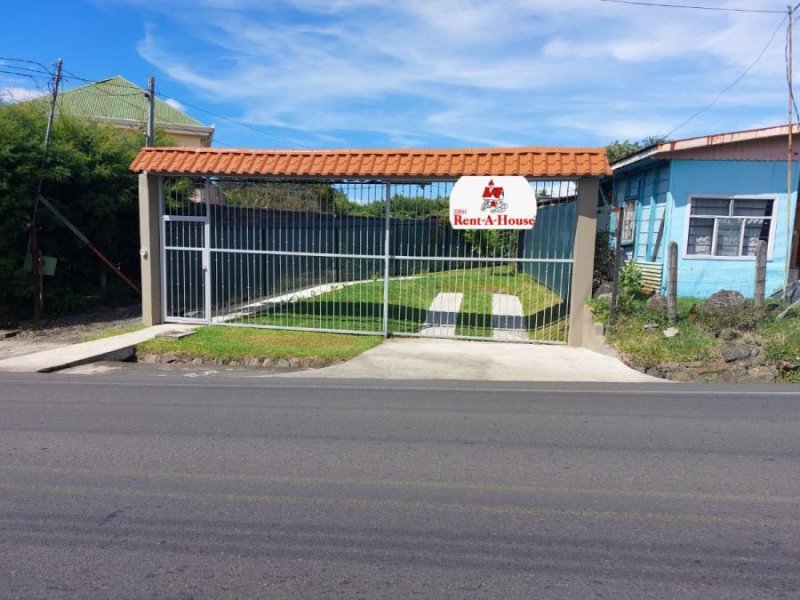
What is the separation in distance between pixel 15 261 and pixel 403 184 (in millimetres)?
8069

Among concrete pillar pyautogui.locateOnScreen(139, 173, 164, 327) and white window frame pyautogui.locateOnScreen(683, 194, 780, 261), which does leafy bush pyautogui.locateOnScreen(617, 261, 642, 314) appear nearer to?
white window frame pyautogui.locateOnScreen(683, 194, 780, 261)

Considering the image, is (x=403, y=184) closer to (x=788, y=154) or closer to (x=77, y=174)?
A: (x=77, y=174)

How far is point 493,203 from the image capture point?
10547 mm

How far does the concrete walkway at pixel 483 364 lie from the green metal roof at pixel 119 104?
84.4 feet

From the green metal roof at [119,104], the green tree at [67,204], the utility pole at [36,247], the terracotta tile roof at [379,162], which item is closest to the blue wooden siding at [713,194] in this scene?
the terracotta tile roof at [379,162]

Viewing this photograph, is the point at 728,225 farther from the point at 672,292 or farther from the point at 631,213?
the point at 672,292

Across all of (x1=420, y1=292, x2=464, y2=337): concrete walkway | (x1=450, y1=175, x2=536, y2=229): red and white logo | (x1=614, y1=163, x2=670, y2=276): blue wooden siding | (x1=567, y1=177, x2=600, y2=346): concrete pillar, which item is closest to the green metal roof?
(x1=420, y1=292, x2=464, y2=337): concrete walkway

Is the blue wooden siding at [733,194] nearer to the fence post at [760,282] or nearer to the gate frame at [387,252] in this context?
the fence post at [760,282]

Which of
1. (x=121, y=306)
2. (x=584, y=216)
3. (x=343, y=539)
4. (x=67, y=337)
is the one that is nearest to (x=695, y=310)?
(x=584, y=216)

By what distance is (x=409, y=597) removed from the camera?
9.84 feet

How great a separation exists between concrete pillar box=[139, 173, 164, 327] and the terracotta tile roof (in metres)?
0.48

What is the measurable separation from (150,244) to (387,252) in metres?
4.79

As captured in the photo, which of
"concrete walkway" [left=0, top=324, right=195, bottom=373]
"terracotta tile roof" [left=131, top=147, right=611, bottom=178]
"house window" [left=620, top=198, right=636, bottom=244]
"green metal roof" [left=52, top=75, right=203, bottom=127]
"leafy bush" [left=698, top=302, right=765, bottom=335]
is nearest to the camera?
"concrete walkway" [left=0, top=324, right=195, bottom=373]

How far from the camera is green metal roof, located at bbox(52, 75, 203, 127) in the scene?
3152 centimetres
